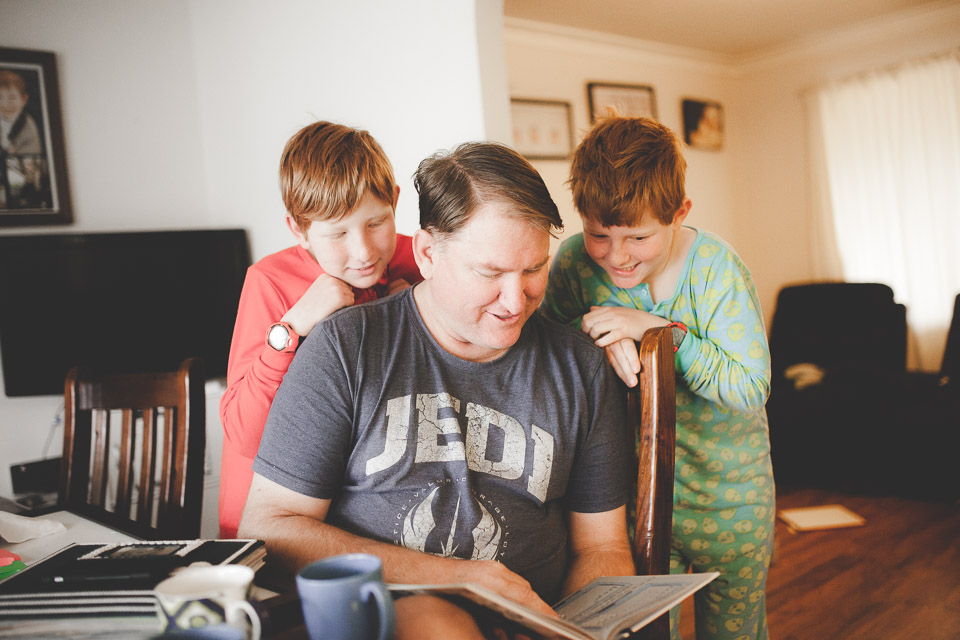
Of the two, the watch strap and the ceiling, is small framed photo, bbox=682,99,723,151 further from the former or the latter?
the watch strap

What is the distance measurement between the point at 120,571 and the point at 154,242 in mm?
2604

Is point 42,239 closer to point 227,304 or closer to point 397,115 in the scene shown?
point 227,304

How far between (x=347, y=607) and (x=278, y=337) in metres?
0.62

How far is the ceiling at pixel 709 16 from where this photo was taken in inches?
161

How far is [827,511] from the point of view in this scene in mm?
3379

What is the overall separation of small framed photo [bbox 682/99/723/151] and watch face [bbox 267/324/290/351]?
15.0 ft

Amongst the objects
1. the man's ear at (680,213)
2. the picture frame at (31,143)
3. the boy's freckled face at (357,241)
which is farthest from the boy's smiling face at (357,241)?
the picture frame at (31,143)

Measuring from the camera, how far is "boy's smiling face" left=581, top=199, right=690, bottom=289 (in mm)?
1223

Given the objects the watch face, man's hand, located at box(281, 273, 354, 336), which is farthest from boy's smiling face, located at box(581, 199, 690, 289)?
the watch face

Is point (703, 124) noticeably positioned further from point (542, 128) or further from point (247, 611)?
point (247, 611)

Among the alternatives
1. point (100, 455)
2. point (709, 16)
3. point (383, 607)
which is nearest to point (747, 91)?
point (709, 16)

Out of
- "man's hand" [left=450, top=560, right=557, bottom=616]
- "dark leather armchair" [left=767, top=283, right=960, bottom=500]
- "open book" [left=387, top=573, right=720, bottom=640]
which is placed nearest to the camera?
"open book" [left=387, top=573, right=720, bottom=640]

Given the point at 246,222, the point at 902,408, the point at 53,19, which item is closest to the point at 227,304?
the point at 246,222

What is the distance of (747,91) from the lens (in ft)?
18.4
